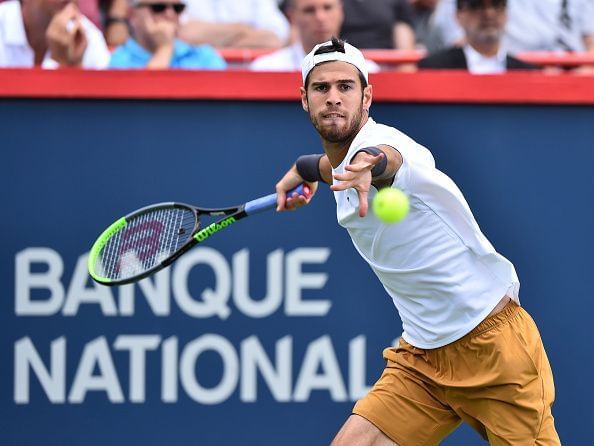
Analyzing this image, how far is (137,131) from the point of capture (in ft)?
17.9

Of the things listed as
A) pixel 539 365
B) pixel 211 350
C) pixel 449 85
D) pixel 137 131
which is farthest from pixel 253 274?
pixel 539 365

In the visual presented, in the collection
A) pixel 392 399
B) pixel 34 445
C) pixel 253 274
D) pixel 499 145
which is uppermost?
pixel 499 145

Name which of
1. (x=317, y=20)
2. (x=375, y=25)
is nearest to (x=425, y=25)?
(x=375, y=25)

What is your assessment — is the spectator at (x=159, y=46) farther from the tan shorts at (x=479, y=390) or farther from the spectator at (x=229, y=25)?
the tan shorts at (x=479, y=390)

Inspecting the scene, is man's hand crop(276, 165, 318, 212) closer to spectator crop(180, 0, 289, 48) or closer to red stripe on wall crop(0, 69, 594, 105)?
red stripe on wall crop(0, 69, 594, 105)

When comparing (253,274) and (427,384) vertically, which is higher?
(253,274)

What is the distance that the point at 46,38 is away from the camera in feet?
20.6

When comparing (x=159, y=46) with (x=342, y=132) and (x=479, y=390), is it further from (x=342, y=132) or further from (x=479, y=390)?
(x=479, y=390)

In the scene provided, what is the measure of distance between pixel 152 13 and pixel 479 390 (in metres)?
2.92

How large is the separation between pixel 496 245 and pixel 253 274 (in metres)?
1.09

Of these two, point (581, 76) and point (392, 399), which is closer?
point (392, 399)

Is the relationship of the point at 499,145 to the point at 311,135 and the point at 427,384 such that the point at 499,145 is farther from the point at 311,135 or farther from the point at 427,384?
the point at 427,384

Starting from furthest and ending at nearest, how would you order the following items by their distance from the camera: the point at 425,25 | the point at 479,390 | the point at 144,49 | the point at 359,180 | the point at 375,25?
the point at 425,25, the point at 375,25, the point at 144,49, the point at 479,390, the point at 359,180

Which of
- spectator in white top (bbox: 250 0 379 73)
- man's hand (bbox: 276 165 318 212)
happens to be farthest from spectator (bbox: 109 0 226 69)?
man's hand (bbox: 276 165 318 212)
